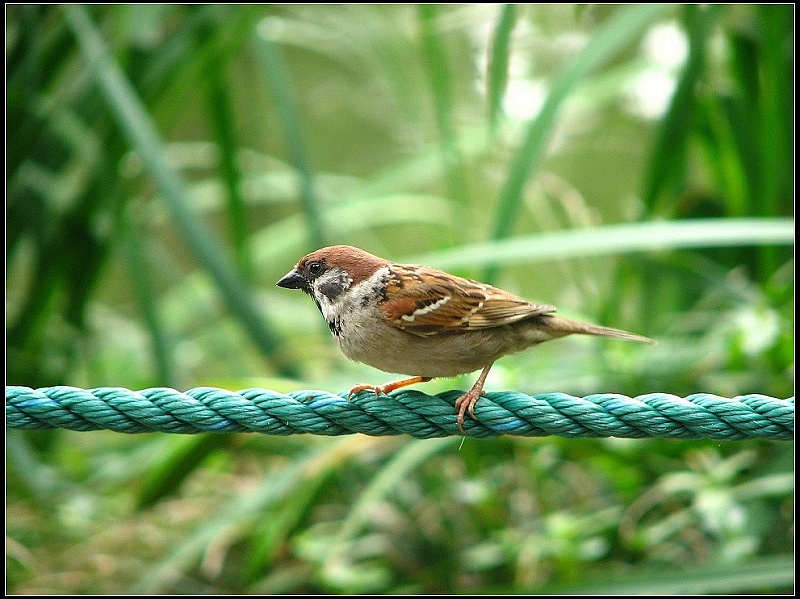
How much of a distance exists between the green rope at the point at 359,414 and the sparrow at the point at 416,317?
0.29 metres

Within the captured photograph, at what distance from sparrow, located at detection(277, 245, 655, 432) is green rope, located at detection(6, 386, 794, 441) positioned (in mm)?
292

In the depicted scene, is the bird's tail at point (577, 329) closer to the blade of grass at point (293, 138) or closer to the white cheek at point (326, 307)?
the white cheek at point (326, 307)

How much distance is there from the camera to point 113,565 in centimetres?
373

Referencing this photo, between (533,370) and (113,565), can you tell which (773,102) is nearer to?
(533,370)

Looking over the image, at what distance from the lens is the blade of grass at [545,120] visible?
11.1ft

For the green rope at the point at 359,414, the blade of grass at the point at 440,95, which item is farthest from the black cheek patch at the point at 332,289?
the blade of grass at the point at 440,95

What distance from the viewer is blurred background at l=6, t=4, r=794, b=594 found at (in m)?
3.27

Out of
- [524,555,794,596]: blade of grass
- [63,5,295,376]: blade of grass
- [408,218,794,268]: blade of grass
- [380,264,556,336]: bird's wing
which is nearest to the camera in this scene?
[380,264,556,336]: bird's wing

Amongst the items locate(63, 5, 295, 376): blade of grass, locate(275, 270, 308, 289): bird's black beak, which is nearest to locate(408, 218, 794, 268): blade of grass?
locate(275, 270, 308, 289): bird's black beak

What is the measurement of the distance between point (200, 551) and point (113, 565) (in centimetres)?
39

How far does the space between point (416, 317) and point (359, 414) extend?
443 mm

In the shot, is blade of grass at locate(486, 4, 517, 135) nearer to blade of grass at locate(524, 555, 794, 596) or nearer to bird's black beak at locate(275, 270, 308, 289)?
bird's black beak at locate(275, 270, 308, 289)

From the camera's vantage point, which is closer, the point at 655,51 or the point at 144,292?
the point at 144,292

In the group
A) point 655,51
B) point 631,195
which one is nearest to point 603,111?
point 631,195
